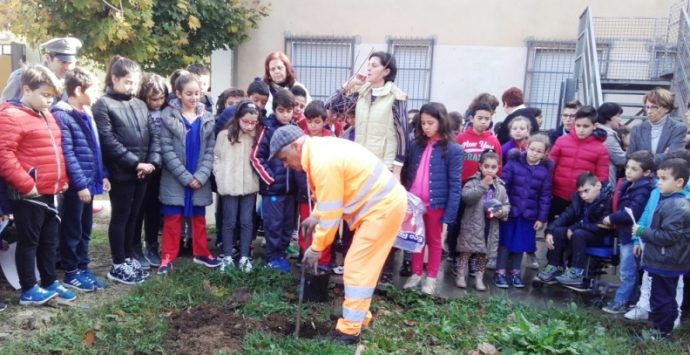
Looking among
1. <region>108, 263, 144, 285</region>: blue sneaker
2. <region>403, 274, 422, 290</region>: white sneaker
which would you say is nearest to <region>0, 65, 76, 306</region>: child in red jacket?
<region>108, 263, 144, 285</region>: blue sneaker

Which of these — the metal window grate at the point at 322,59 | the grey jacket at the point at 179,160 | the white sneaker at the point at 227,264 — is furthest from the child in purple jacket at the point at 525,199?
the metal window grate at the point at 322,59

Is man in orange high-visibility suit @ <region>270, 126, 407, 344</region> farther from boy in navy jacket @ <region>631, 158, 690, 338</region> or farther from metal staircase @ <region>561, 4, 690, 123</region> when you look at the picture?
metal staircase @ <region>561, 4, 690, 123</region>

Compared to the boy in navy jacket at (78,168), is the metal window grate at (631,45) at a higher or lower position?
higher

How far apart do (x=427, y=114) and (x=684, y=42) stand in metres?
5.65

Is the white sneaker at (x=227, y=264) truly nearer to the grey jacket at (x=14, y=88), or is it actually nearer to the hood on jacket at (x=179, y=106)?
the hood on jacket at (x=179, y=106)

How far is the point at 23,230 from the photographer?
13.5 feet

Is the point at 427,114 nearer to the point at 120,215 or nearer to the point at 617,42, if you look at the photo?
the point at 120,215

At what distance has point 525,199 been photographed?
5.25 m

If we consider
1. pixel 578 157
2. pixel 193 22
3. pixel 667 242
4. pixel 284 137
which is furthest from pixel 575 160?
pixel 193 22

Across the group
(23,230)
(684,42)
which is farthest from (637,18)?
(23,230)

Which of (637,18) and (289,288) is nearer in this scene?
(289,288)

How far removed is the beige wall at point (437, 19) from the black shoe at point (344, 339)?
8192mm

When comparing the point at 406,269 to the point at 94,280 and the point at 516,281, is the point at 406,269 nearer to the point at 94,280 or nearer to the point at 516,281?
the point at 516,281

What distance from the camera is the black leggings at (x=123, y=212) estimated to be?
4.85 meters
